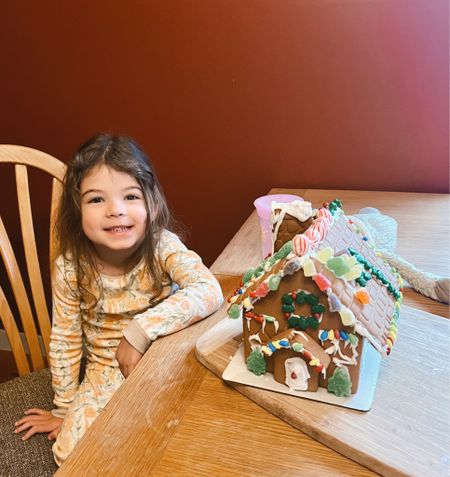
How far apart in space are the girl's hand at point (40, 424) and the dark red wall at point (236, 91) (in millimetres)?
783

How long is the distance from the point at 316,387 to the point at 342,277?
150 millimetres

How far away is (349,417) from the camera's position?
0.58m

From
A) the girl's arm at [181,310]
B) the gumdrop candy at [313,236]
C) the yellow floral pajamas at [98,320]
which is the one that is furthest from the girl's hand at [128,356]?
the gumdrop candy at [313,236]

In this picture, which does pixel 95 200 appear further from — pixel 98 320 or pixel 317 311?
pixel 317 311

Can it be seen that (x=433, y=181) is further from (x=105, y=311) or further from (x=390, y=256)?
(x=105, y=311)

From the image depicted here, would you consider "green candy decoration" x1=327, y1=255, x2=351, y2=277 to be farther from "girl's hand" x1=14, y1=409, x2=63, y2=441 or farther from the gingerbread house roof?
"girl's hand" x1=14, y1=409, x2=63, y2=441

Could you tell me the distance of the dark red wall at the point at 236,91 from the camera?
Answer: 3.95ft

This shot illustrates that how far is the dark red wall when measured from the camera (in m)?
1.21

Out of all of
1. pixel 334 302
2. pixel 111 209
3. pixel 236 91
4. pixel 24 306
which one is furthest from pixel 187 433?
pixel 236 91

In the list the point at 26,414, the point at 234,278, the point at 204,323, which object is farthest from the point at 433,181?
the point at 26,414

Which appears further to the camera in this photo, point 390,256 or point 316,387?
point 390,256

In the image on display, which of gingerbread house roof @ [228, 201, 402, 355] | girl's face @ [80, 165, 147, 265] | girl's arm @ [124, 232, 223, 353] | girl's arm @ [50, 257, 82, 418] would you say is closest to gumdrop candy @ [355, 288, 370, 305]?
gingerbread house roof @ [228, 201, 402, 355]

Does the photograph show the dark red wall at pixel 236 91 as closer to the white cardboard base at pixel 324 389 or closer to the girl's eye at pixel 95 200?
the girl's eye at pixel 95 200

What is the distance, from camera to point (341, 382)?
0.60m
